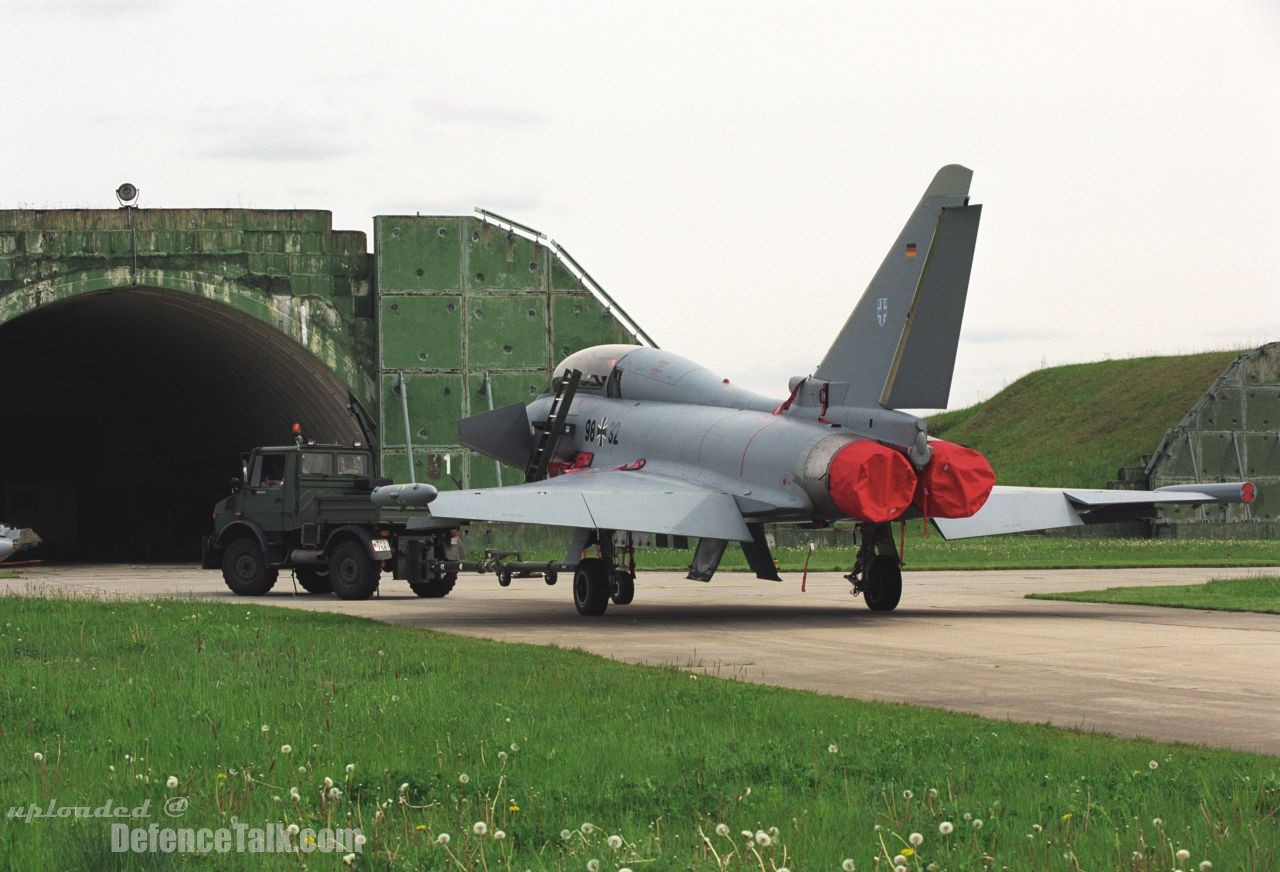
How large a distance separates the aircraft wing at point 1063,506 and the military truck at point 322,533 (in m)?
8.24

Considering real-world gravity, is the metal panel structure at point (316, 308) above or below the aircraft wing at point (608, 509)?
above

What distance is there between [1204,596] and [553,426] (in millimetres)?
10408

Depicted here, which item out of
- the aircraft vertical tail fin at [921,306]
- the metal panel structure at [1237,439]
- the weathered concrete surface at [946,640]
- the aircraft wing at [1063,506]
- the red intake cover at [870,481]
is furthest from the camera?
the metal panel structure at [1237,439]

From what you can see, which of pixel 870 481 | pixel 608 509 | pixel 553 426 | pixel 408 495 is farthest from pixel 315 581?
pixel 870 481

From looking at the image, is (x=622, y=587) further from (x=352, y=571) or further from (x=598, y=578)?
(x=352, y=571)

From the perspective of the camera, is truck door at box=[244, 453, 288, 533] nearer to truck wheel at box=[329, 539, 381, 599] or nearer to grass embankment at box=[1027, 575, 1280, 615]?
truck wheel at box=[329, 539, 381, 599]

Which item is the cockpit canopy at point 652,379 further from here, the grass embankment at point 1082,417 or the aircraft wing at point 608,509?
the grass embankment at point 1082,417

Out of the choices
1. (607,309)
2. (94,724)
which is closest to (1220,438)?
(607,309)

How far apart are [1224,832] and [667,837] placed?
2.42 m

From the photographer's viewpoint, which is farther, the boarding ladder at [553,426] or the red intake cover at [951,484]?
the boarding ladder at [553,426]

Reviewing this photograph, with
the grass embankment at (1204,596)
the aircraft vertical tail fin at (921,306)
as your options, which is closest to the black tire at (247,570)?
the aircraft vertical tail fin at (921,306)

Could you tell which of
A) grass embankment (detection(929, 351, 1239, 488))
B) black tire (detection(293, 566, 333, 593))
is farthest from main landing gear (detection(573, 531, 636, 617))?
grass embankment (detection(929, 351, 1239, 488))

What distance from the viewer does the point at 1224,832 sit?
21.9ft

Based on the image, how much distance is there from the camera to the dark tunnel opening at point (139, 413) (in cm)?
4191
